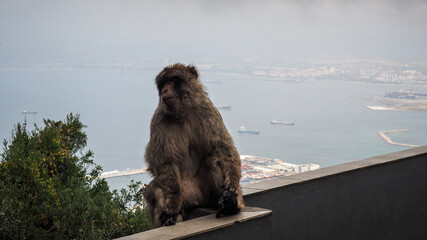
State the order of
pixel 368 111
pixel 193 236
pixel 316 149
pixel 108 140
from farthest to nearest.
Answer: pixel 368 111 < pixel 316 149 < pixel 108 140 < pixel 193 236

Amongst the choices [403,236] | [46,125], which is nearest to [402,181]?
[403,236]

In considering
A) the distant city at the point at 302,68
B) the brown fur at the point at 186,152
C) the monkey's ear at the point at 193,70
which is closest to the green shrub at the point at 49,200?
the brown fur at the point at 186,152

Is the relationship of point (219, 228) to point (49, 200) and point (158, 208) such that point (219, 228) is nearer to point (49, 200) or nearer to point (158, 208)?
point (158, 208)

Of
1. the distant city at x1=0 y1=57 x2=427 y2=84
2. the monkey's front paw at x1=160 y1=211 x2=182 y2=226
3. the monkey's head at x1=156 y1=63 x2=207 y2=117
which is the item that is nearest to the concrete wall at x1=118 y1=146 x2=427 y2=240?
the monkey's front paw at x1=160 y1=211 x2=182 y2=226

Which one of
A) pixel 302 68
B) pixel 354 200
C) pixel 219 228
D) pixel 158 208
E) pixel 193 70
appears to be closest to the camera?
pixel 219 228

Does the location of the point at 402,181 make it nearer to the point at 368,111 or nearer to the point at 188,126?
the point at 188,126

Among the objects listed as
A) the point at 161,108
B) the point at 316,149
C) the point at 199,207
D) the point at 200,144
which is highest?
the point at 161,108

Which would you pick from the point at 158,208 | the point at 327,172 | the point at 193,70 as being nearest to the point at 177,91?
the point at 193,70

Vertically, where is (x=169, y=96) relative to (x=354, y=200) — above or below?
above
